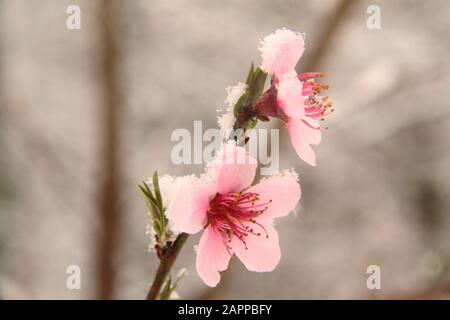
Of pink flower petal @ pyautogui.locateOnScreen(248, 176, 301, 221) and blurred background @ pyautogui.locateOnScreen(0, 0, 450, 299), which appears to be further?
blurred background @ pyautogui.locateOnScreen(0, 0, 450, 299)

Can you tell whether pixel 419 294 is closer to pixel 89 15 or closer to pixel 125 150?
pixel 125 150

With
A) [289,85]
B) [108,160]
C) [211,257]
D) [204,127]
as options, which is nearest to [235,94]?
[289,85]

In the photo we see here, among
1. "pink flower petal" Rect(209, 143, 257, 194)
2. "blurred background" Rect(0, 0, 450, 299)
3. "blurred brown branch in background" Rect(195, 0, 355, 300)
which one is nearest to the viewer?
"pink flower petal" Rect(209, 143, 257, 194)

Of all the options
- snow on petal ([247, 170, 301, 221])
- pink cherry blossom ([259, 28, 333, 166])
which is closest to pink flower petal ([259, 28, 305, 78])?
pink cherry blossom ([259, 28, 333, 166])

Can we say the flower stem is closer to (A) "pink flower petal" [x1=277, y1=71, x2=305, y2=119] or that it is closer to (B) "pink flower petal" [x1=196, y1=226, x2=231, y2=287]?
(B) "pink flower petal" [x1=196, y1=226, x2=231, y2=287]

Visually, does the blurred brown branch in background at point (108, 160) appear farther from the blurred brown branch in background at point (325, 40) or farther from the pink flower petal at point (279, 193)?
the pink flower petal at point (279, 193)

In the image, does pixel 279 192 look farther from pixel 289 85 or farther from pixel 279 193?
pixel 289 85

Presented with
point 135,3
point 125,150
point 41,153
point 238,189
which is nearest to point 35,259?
point 41,153
